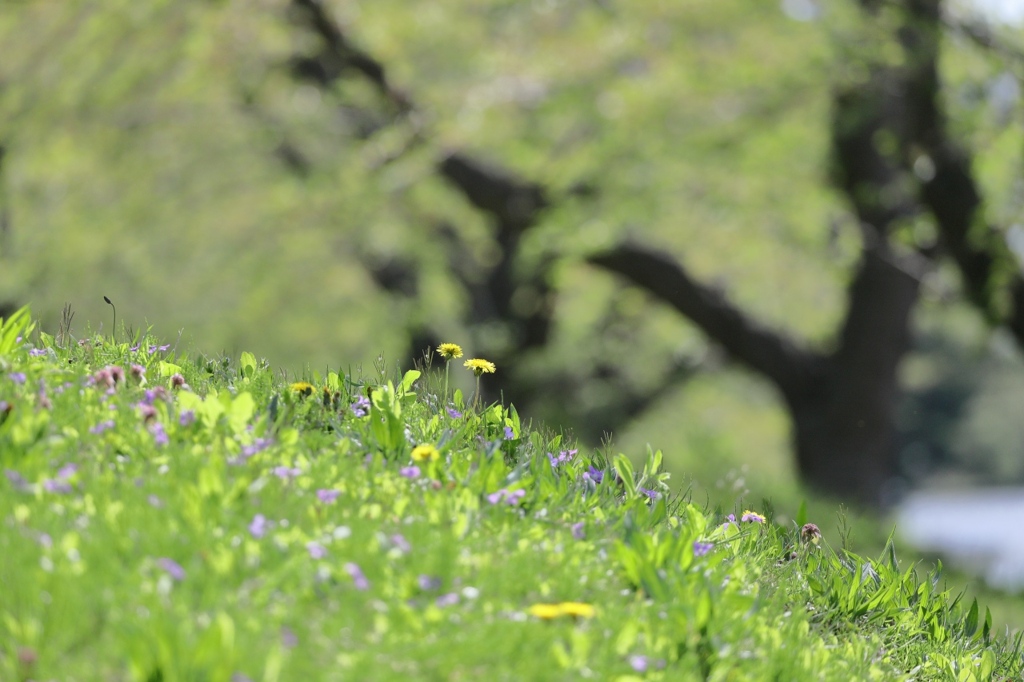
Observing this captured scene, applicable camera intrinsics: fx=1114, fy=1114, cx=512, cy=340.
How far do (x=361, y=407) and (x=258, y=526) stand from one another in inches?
42.3

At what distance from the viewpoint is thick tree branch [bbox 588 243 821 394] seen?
11977 mm

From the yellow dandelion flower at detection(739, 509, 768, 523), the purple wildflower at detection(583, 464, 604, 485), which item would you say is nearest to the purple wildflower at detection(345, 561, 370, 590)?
the purple wildflower at detection(583, 464, 604, 485)

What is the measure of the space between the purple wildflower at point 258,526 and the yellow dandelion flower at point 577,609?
705mm

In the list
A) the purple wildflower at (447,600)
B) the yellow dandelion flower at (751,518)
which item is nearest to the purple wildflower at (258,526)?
the purple wildflower at (447,600)

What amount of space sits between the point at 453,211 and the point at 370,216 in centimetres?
367

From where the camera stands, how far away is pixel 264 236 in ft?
57.8

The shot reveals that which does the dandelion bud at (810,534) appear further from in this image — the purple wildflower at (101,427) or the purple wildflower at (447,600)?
the purple wildflower at (101,427)

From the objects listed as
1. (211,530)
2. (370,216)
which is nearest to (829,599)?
(211,530)

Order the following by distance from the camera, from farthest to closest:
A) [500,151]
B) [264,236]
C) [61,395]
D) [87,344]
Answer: [264,236] < [500,151] < [87,344] < [61,395]

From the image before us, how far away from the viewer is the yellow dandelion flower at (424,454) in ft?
10.2

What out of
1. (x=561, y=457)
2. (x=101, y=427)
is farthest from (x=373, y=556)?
(x=561, y=457)

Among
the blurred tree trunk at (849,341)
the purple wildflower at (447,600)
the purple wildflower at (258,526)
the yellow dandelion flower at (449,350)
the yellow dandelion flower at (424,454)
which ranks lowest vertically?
the blurred tree trunk at (849,341)

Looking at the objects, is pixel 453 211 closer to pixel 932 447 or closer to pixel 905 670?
pixel 905 670

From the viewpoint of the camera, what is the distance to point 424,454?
3137 mm
